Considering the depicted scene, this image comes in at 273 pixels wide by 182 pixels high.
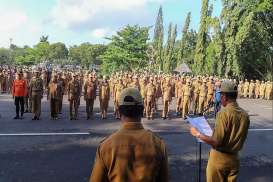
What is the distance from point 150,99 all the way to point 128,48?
32153 mm

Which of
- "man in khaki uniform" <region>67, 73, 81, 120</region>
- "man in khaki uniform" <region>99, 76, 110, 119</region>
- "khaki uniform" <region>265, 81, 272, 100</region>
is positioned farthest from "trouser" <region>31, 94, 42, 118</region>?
"khaki uniform" <region>265, 81, 272, 100</region>

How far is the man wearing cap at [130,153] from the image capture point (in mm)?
3340

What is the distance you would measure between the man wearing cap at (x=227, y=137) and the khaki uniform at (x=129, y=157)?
1.98 meters

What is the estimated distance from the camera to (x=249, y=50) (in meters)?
49.7

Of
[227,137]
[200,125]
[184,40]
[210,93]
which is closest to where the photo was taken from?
[227,137]

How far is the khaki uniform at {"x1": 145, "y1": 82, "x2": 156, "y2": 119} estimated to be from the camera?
19156mm

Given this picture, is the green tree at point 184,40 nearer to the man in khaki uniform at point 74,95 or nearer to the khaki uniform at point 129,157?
the man in khaki uniform at point 74,95

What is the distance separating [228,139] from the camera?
17.6 ft

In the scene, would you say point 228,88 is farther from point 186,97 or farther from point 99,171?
point 186,97

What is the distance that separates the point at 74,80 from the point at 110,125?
110 inches

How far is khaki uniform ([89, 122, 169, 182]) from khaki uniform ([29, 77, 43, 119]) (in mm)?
13925

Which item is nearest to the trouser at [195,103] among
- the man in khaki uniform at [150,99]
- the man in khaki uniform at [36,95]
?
the man in khaki uniform at [150,99]

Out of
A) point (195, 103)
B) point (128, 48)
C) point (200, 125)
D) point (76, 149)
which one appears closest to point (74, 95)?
point (76, 149)

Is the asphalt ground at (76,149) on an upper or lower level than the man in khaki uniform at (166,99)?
lower
